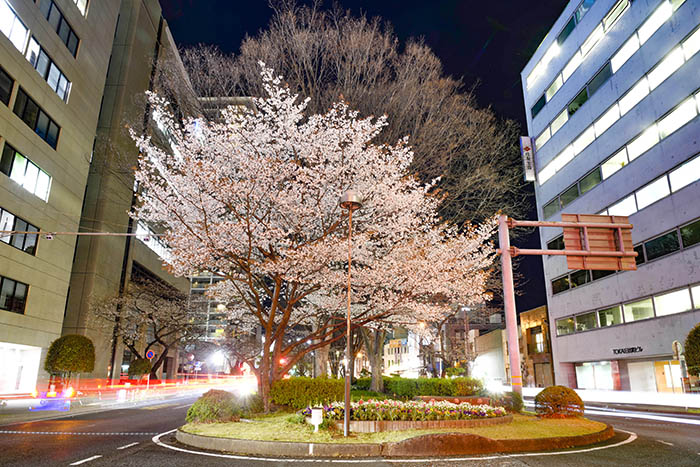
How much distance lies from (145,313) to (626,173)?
128 feet

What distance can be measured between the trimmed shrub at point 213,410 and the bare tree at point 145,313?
94.8 ft

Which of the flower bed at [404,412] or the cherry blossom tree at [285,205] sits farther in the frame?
the cherry blossom tree at [285,205]

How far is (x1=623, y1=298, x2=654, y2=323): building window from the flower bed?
816 inches

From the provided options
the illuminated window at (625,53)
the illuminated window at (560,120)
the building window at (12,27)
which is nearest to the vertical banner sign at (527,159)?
the illuminated window at (560,120)

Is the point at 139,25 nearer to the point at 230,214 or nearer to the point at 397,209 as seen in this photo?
the point at 230,214

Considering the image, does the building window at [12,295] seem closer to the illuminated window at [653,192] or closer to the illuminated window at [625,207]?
the illuminated window at [625,207]

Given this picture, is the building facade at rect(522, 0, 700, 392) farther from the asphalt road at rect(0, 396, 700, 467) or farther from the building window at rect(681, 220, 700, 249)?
the asphalt road at rect(0, 396, 700, 467)

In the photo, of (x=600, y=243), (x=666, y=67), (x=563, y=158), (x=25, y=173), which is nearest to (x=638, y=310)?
(x=563, y=158)

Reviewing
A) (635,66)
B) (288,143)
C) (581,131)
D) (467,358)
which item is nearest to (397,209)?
(288,143)

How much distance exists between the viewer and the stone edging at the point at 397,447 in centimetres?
937

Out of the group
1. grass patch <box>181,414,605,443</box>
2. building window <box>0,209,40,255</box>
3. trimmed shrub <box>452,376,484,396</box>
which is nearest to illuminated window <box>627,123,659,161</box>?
trimmed shrub <box>452,376,484,396</box>

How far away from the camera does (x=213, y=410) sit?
1276 cm

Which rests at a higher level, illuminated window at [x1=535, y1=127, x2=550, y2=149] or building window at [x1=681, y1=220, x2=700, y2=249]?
illuminated window at [x1=535, y1=127, x2=550, y2=149]

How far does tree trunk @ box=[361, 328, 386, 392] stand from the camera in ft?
80.9
